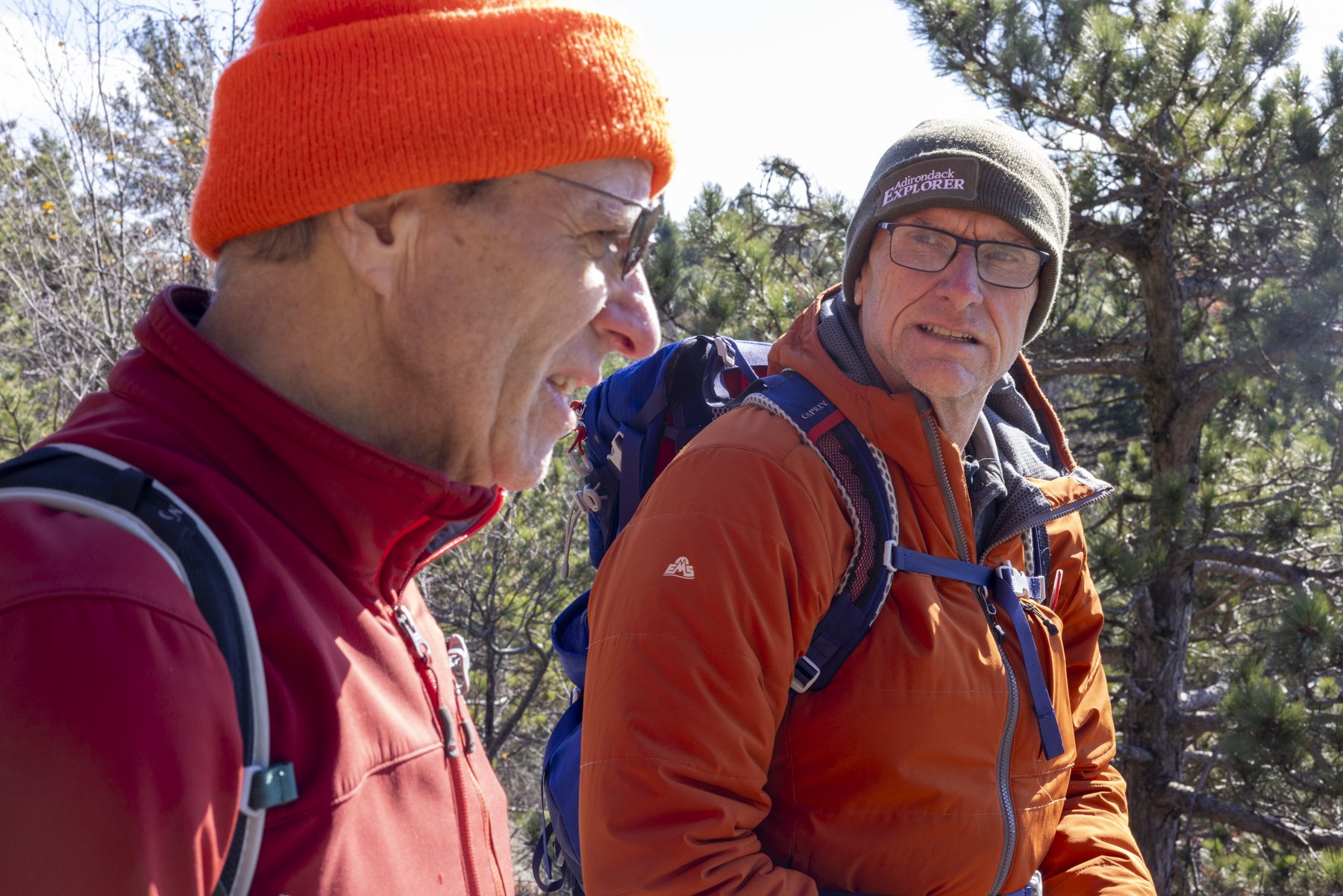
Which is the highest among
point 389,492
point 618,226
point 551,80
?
point 551,80

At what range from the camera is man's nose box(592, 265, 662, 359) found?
4.25 ft

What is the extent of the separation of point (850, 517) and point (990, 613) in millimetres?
375

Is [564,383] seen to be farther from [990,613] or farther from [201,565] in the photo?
[990,613]

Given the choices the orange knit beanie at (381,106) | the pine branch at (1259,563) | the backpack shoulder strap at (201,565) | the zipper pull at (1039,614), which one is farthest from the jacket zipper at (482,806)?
the pine branch at (1259,563)

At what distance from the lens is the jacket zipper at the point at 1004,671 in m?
1.89

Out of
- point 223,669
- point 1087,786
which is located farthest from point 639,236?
point 1087,786

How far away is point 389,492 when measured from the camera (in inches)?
41.4

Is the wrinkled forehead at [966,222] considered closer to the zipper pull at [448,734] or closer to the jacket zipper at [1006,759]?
the jacket zipper at [1006,759]

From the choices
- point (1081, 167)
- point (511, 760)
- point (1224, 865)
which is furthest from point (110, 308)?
point (1224, 865)

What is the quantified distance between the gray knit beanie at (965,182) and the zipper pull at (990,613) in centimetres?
80

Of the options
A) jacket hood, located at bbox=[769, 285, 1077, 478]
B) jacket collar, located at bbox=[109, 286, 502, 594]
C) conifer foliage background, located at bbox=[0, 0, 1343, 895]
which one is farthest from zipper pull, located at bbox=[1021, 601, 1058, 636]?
conifer foliage background, located at bbox=[0, 0, 1343, 895]

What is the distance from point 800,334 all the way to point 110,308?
557 cm

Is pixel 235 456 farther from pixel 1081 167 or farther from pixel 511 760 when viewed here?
pixel 511 760

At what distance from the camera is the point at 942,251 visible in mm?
2330
